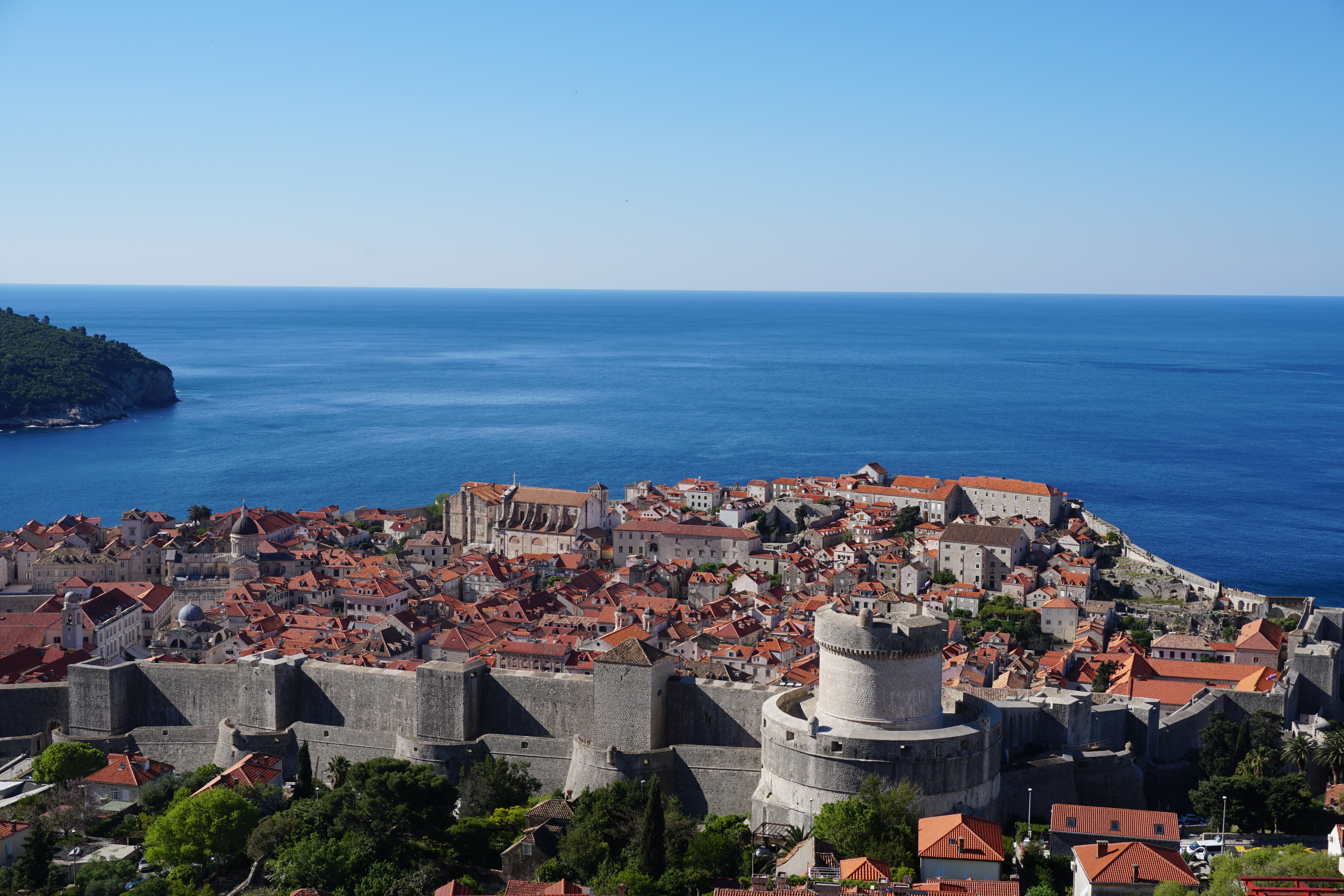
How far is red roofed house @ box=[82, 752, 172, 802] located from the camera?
2289 cm

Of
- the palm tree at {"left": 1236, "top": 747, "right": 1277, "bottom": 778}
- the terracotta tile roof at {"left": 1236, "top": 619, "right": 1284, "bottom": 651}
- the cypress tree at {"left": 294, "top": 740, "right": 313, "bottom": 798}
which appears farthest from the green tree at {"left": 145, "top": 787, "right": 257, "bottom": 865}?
the terracotta tile roof at {"left": 1236, "top": 619, "right": 1284, "bottom": 651}

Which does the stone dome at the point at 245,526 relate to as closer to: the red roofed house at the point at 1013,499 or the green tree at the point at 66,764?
the green tree at the point at 66,764

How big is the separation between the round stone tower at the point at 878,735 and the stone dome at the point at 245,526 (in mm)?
33178

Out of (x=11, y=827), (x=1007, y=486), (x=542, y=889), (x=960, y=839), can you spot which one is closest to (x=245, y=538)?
(x=11, y=827)

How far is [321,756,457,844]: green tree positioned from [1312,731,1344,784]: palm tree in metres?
15.6

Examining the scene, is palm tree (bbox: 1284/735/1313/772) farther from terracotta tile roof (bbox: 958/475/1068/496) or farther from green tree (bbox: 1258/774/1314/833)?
terracotta tile roof (bbox: 958/475/1068/496)

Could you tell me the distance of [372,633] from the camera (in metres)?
37.0

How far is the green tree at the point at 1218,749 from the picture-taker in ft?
76.6

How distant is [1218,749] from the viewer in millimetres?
23750

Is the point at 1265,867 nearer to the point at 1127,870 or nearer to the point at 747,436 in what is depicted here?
the point at 1127,870

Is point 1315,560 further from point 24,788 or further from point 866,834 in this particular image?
point 24,788

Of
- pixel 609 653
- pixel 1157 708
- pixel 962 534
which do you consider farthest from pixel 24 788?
pixel 962 534

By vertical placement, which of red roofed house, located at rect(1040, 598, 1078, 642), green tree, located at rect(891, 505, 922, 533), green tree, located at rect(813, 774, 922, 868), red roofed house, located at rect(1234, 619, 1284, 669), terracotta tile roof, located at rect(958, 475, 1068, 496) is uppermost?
green tree, located at rect(813, 774, 922, 868)

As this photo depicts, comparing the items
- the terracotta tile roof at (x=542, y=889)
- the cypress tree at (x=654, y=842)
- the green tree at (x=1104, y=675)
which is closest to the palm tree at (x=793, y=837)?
the cypress tree at (x=654, y=842)
